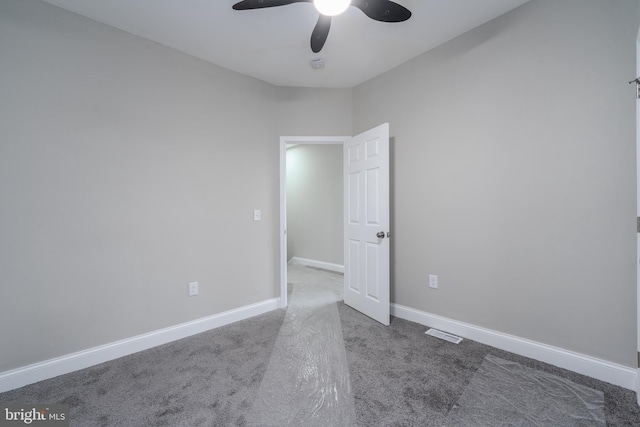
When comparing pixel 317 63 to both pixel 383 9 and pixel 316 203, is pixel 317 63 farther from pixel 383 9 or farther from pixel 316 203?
pixel 316 203

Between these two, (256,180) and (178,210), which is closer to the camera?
(178,210)

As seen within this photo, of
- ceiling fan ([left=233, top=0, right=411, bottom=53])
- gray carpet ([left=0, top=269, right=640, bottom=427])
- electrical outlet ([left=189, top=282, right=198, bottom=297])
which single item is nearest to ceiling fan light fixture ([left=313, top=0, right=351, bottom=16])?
ceiling fan ([left=233, top=0, right=411, bottom=53])

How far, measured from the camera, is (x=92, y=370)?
2.03 meters

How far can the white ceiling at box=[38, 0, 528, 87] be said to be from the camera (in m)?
2.03

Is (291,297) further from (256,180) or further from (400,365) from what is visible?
(400,365)

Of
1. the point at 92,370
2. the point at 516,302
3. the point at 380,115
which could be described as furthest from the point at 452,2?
the point at 92,370

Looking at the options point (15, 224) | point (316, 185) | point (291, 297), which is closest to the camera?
point (15, 224)

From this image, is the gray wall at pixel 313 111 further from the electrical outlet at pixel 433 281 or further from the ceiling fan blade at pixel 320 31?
the electrical outlet at pixel 433 281

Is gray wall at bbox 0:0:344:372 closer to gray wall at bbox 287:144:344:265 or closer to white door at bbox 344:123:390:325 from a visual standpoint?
white door at bbox 344:123:390:325

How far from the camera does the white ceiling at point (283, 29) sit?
79.9 inches

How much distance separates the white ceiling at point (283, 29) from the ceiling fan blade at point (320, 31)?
1.00 feet

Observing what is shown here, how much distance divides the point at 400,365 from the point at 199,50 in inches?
125

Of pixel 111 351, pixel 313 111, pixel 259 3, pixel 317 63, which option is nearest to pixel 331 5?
pixel 259 3

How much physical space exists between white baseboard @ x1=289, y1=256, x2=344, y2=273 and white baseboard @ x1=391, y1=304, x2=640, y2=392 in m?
2.45
